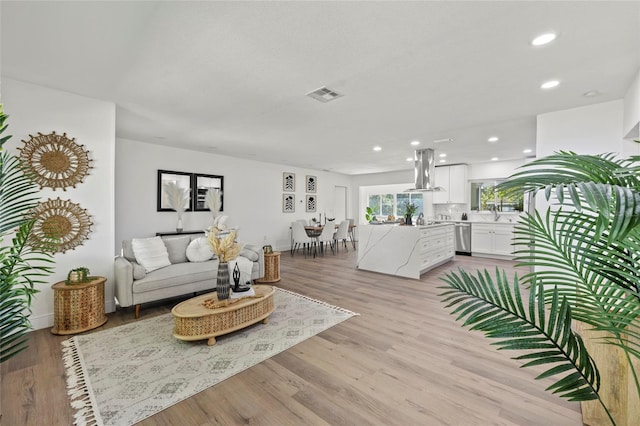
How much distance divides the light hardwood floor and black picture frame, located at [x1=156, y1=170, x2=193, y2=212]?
3.02 metres

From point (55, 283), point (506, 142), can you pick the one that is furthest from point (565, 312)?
point (506, 142)

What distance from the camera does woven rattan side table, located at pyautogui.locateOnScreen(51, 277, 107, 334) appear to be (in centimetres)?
282

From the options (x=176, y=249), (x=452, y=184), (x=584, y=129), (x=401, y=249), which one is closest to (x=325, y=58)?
(x=176, y=249)

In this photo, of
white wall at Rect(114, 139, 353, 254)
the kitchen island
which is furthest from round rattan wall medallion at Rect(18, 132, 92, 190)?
the kitchen island

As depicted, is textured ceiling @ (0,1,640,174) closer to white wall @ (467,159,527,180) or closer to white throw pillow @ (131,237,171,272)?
white throw pillow @ (131,237,171,272)

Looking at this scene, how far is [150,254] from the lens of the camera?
12.0 feet

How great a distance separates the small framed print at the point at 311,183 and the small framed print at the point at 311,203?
0.22m

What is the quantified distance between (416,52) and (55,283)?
4.20 m

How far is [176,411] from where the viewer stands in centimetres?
178

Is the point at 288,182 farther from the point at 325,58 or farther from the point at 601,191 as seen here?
the point at 601,191

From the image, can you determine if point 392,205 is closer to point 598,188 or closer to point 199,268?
point 199,268

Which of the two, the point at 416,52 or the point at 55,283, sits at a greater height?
the point at 416,52

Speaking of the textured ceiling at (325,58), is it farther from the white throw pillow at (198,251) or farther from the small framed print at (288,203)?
the small framed print at (288,203)

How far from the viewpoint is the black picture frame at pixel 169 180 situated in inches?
221
